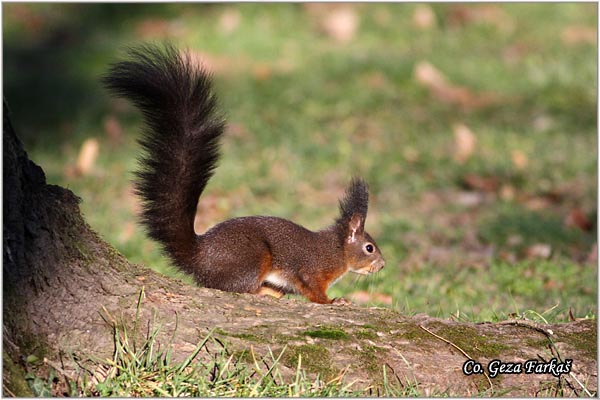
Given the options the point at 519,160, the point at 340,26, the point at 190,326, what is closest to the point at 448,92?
the point at 519,160

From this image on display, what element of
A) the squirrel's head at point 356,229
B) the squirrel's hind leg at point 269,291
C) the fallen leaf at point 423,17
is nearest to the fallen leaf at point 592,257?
the squirrel's head at point 356,229

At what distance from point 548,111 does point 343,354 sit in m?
6.79

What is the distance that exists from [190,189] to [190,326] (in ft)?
2.66

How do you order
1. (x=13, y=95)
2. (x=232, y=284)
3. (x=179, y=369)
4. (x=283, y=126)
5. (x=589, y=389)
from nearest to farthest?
(x=179, y=369) → (x=589, y=389) → (x=232, y=284) → (x=283, y=126) → (x=13, y=95)

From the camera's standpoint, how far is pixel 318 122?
29.8 ft

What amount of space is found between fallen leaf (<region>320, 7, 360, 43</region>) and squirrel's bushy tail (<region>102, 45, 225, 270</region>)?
805 cm

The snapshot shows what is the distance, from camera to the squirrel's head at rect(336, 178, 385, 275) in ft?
Answer: 14.6

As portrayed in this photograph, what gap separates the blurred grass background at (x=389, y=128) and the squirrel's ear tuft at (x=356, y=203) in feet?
1.65

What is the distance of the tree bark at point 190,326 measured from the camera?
3.07 meters

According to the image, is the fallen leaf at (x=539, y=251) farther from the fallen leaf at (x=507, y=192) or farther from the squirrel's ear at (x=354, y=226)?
the squirrel's ear at (x=354, y=226)

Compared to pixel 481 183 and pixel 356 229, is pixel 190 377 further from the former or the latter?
pixel 481 183

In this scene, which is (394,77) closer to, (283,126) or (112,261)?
(283,126)

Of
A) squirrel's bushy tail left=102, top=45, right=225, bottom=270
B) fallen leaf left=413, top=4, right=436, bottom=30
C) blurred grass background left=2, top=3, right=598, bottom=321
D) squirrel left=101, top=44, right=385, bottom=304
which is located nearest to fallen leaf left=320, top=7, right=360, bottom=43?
blurred grass background left=2, top=3, right=598, bottom=321

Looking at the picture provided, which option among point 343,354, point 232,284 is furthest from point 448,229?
point 343,354
